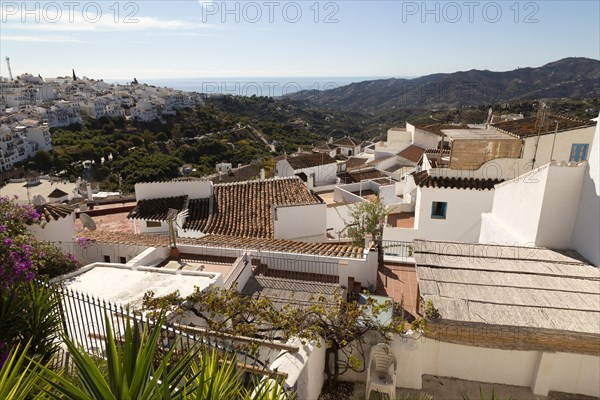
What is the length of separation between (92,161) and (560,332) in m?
78.6

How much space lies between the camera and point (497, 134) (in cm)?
1638

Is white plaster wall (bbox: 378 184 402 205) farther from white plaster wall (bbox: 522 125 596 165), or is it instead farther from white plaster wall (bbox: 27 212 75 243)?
white plaster wall (bbox: 27 212 75 243)

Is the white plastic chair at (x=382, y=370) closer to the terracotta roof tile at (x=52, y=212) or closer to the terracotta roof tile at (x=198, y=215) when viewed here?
the terracotta roof tile at (x=52, y=212)

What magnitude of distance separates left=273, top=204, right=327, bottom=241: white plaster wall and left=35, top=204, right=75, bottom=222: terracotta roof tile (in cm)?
728

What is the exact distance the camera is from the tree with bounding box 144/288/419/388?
19.1 ft

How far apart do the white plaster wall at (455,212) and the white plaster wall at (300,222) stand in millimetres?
4437

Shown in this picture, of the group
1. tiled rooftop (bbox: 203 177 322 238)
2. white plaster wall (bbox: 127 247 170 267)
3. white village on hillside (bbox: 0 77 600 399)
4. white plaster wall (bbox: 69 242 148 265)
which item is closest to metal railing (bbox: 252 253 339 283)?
white village on hillside (bbox: 0 77 600 399)

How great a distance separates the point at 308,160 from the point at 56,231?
3063cm

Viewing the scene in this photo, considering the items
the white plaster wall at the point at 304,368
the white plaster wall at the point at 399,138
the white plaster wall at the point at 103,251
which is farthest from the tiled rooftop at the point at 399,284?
the white plaster wall at the point at 399,138

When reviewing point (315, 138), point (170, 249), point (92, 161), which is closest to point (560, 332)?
point (170, 249)

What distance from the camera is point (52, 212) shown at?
34.7ft

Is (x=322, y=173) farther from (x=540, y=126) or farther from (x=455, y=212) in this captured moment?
(x=540, y=126)

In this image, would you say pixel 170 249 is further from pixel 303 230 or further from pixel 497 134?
pixel 497 134

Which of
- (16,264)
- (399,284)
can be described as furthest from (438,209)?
(16,264)
